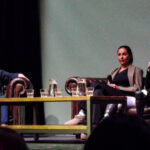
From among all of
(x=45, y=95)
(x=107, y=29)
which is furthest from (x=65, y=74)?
(x=45, y=95)

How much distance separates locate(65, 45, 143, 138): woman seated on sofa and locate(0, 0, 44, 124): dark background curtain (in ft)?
4.48

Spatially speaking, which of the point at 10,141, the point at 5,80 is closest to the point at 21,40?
the point at 5,80

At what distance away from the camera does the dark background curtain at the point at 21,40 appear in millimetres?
5621

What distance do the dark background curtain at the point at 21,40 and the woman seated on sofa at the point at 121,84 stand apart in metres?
1.36

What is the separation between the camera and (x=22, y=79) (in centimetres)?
468

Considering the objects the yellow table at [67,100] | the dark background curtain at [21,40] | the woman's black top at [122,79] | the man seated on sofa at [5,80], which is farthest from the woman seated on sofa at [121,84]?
the dark background curtain at [21,40]

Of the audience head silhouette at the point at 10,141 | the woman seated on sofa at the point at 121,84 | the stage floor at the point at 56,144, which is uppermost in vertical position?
the woman seated on sofa at the point at 121,84

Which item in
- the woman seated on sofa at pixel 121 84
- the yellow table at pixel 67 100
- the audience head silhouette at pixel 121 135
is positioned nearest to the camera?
the audience head silhouette at pixel 121 135

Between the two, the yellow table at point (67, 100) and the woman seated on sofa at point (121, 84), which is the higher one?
the woman seated on sofa at point (121, 84)

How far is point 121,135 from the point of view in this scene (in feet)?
3.56

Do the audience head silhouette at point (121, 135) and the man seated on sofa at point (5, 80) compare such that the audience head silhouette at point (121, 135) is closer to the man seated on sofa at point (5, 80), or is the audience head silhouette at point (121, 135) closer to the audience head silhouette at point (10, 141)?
the audience head silhouette at point (10, 141)

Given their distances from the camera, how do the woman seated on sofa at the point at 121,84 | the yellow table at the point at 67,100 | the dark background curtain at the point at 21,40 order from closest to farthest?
1. the yellow table at the point at 67,100
2. the woman seated on sofa at the point at 121,84
3. the dark background curtain at the point at 21,40

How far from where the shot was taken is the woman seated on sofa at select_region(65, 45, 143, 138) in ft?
13.9

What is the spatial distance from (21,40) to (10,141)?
4650 mm
